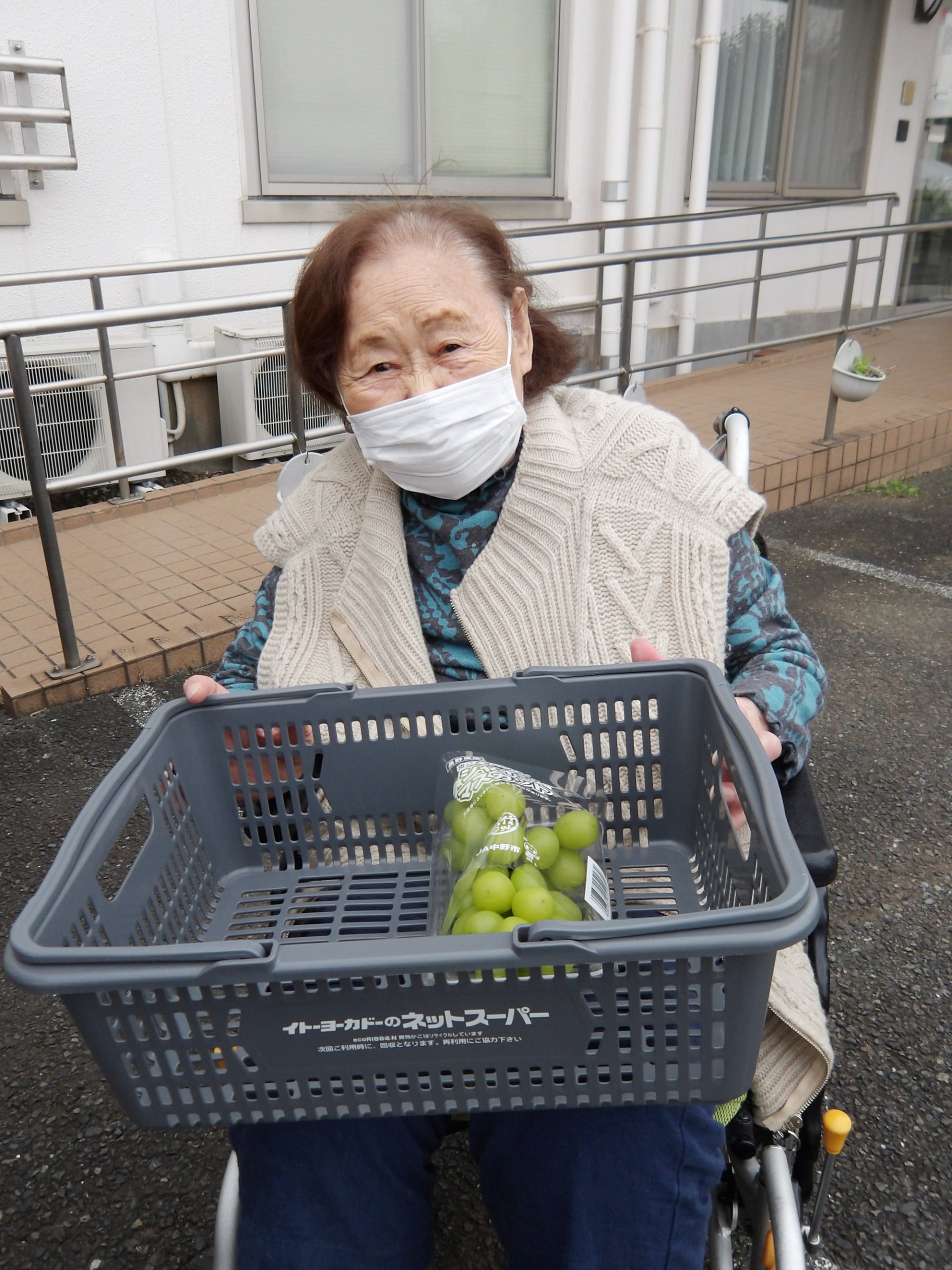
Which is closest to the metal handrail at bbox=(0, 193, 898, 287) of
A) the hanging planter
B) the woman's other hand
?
the hanging planter

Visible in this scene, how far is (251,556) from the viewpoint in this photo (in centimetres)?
436

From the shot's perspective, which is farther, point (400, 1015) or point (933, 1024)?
point (933, 1024)

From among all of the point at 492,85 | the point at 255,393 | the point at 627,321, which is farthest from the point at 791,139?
the point at 255,393

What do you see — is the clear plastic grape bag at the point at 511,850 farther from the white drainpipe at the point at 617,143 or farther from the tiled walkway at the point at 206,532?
the white drainpipe at the point at 617,143

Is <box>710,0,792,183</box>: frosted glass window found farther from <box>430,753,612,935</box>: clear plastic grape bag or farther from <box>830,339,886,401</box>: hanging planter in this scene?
<box>430,753,612,935</box>: clear plastic grape bag

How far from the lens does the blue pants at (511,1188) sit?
48.8 inches

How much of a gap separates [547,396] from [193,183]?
457 cm

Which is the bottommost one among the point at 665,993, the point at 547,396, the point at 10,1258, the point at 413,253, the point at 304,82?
the point at 10,1258

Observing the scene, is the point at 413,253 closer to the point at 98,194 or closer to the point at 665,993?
the point at 665,993

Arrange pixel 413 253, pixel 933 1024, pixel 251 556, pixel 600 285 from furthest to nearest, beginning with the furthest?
pixel 600 285 → pixel 251 556 → pixel 933 1024 → pixel 413 253

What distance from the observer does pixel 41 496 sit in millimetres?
3336

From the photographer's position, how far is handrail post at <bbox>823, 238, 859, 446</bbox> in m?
5.46

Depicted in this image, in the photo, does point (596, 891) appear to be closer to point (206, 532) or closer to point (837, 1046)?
point (837, 1046)

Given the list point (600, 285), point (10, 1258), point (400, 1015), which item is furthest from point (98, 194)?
point (400, 1015)
